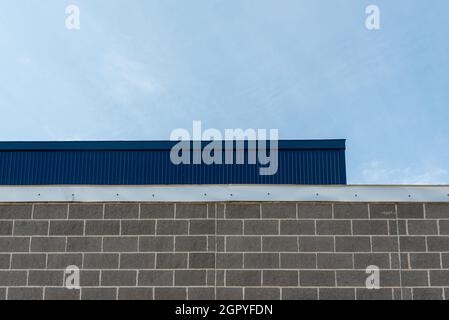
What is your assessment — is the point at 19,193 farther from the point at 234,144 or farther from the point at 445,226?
the point at 234,144

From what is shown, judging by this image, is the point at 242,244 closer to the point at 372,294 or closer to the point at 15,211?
the point at 372,294

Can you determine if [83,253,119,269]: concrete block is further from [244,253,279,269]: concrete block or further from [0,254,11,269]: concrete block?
[244,253,279,269]: concrete block

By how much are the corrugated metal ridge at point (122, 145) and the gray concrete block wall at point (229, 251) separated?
35.4 ft

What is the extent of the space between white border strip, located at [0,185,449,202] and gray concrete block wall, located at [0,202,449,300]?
3.8 inches

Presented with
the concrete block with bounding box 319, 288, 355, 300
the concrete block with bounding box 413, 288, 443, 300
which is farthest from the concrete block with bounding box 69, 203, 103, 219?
the concrete block with bounding box 413, 288, 443, 300

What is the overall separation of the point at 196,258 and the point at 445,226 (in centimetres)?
327

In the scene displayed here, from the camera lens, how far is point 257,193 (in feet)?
23.7

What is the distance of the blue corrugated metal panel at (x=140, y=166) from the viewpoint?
58.7 feet

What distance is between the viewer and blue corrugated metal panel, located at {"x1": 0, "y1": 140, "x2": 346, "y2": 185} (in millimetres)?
17891

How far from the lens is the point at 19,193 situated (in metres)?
7.36

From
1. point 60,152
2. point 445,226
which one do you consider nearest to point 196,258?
point 445,226

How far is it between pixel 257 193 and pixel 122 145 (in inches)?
465

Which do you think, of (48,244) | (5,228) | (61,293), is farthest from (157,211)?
(5,228)

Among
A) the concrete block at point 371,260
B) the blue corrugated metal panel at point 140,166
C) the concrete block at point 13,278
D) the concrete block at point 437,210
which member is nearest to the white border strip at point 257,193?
the concrete block at point 437,210
